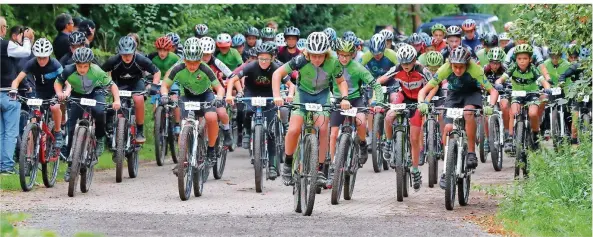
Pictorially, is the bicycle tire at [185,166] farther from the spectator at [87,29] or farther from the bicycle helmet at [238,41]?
the bicycle helmet at [238,41]

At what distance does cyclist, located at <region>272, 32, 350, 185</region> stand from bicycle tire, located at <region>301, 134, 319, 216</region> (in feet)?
1.07

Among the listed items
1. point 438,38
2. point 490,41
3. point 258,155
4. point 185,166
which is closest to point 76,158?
point 185,166

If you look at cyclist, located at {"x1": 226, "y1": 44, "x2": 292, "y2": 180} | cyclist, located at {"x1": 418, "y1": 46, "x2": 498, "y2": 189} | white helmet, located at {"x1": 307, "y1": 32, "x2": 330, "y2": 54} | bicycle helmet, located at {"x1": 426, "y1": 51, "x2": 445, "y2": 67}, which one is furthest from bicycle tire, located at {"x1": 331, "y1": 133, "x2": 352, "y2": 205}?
bicycle helmet, located at {"x1": 426, "y1": 51, "x2": 445, "y2": 67}

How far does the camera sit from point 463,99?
15.4m

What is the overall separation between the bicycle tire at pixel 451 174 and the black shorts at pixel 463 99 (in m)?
1.13

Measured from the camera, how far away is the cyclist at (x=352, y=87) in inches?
587

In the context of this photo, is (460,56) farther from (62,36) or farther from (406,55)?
(62,36)

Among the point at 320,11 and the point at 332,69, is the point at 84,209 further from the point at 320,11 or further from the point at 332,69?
the point at 320,11

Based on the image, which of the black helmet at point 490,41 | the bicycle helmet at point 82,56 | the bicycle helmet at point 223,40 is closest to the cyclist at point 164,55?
the bicycle helmet at point 223,40

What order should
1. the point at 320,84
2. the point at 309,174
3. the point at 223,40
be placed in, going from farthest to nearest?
1. the point at 223,40
2. the point at 320,84
3. the point at 309,174

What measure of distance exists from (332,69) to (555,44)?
2787 millimetres

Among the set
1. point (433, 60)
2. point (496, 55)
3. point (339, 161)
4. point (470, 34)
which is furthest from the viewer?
point (470, 34)

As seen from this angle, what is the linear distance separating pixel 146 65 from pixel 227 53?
142 inches

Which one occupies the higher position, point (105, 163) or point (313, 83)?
point (313, 83)
